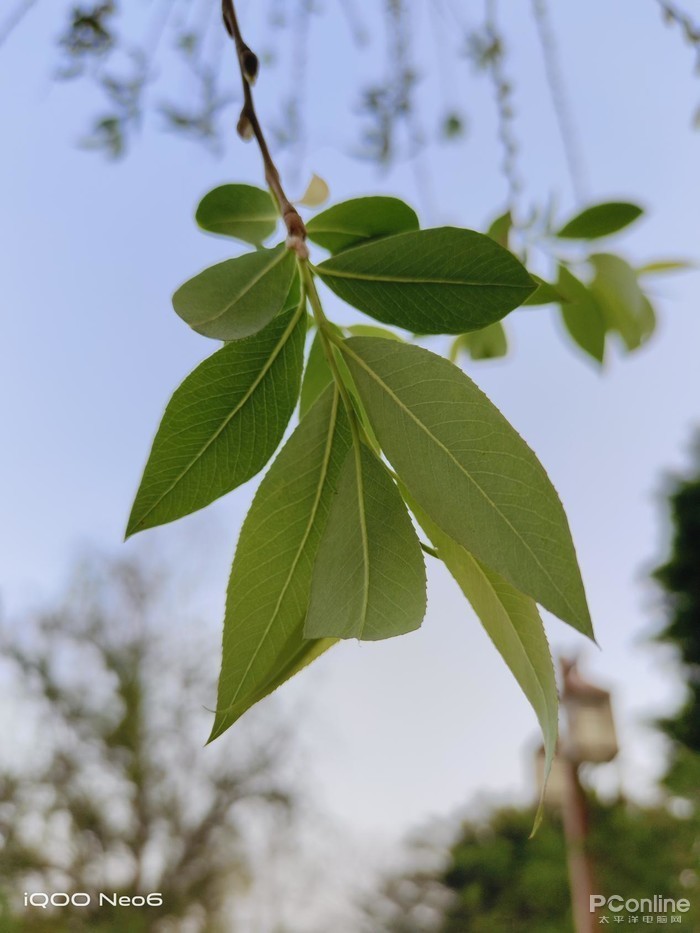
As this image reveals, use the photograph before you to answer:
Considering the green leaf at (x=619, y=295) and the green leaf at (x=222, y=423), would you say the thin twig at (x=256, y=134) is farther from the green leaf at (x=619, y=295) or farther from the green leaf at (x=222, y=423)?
the green leaf at (x=619, y=295)

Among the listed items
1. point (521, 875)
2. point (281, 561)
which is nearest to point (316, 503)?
point (281, 561)

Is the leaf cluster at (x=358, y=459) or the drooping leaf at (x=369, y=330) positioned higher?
the drooping leaf at (x=369, y=330)

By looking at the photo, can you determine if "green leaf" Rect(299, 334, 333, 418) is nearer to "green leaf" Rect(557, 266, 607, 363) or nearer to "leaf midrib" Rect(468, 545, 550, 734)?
"leaf midrib" Rect(468, 545, 550, 734)

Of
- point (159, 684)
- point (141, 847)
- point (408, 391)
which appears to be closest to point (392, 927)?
point (141, 847)

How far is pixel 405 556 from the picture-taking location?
19 cm

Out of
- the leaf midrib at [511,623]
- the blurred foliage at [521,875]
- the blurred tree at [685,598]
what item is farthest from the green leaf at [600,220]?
the blurred tree at [685,598]

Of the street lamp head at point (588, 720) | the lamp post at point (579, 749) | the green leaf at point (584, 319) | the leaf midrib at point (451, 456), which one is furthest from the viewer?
the street lamp head at point (588, 720)

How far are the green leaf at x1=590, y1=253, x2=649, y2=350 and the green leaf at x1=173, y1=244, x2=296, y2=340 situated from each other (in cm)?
24

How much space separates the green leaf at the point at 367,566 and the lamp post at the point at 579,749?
12.1 ft

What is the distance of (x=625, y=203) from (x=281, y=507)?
280 millimetres

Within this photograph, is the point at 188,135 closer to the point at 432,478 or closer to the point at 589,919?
the point at 432,478

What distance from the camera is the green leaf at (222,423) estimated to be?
0.66 ft

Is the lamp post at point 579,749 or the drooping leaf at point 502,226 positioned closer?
the drooping leaf at point 502,226

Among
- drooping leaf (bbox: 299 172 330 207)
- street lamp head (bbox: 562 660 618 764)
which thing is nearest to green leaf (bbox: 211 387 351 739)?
drooping leaf (bbox: 299 172 330 207)
